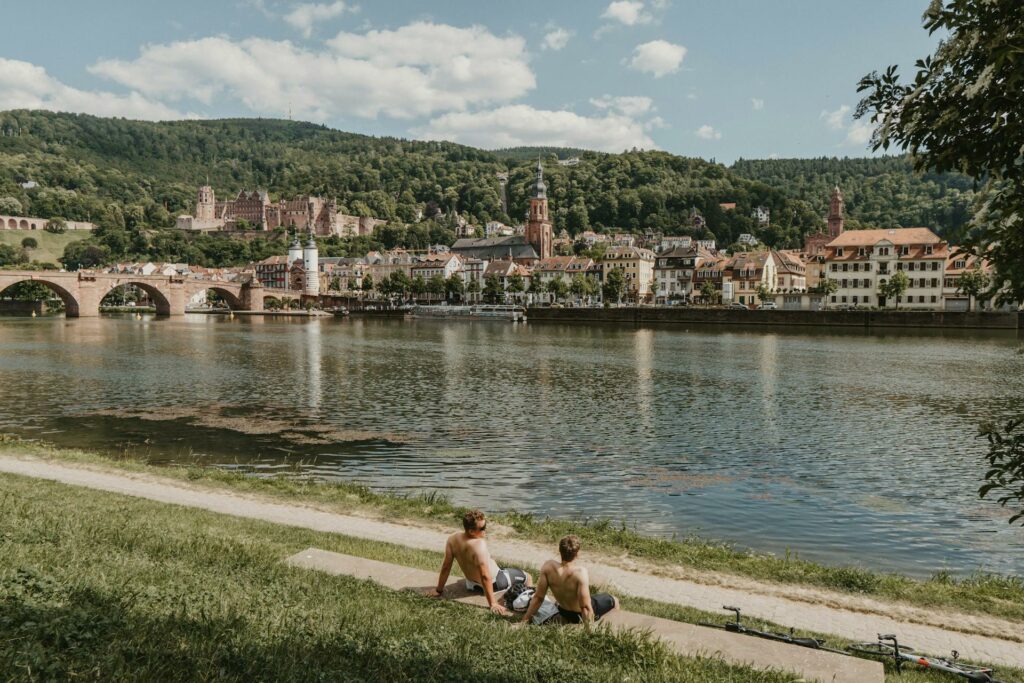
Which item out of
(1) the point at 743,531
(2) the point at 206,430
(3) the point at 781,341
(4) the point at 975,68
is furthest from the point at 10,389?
(3) the point at 781,341

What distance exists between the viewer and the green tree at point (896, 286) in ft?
318

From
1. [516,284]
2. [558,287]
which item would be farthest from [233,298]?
[558,287]

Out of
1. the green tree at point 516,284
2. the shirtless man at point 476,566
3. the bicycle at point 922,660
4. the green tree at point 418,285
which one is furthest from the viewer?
the green tree at point 418,285

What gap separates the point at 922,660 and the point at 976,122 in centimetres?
510

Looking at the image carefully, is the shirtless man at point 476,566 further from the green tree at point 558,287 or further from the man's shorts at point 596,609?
the green tree at point 558,287

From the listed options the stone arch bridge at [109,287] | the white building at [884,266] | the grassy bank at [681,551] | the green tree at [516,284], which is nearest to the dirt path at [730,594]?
the grassy bank at [681,551]

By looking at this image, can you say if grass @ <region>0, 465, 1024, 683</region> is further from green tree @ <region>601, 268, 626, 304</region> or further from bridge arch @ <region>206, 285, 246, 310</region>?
bridge arch @ <region>206, 285, 246, 310</region>

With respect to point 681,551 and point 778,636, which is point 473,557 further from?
point 681,551

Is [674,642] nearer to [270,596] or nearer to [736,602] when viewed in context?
[736,602]

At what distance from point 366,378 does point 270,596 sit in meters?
35.3

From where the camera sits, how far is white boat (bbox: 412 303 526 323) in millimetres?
131500

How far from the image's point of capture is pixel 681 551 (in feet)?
40.8

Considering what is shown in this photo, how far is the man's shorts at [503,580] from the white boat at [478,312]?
11548 centimetres

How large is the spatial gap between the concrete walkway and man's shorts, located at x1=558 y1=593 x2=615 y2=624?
0.24ft
